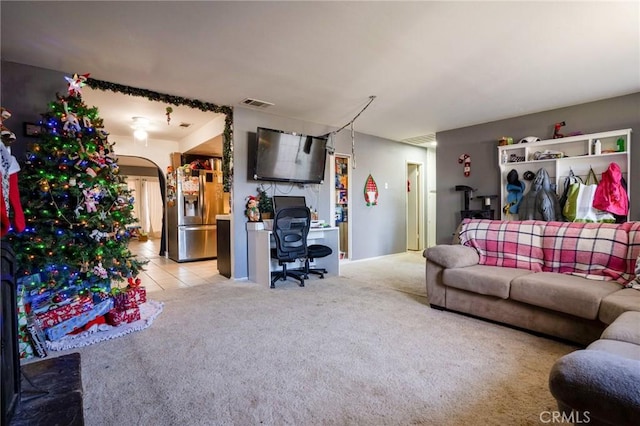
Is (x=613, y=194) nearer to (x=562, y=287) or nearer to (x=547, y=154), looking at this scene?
(x=547, y=154)

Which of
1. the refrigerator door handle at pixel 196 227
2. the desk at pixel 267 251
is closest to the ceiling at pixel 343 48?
the desk at pixel 267 251

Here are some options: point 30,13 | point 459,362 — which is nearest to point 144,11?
point 30,13

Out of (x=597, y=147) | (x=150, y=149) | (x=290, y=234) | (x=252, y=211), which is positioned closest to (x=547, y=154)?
(x=597, y=147)

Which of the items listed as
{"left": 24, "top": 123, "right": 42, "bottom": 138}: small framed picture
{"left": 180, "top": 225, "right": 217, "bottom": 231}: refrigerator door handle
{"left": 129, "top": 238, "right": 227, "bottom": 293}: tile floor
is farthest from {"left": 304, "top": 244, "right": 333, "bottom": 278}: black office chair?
{"left": 24, "top": 123, "right": 42, "bottom": 138}: small framed picture

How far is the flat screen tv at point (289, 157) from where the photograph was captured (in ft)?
14.0

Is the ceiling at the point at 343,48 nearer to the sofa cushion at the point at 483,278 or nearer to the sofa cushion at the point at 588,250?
the sofa cushion at the point at 588,250

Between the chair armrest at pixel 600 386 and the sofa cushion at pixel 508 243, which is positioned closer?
the chair armrest at pixel 600 386

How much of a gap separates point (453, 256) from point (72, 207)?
340cm

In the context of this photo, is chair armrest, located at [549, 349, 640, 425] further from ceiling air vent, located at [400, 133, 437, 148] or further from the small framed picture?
ceiling air vent, located at [400, 133, 437, 148]

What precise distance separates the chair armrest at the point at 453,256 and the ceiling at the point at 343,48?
1804 mm

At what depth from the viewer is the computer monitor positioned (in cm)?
443

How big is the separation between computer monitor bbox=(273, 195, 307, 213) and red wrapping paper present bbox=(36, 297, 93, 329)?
2371 millimetres

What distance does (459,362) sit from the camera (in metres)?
2.01

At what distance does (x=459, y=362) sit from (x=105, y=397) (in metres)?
2.10
